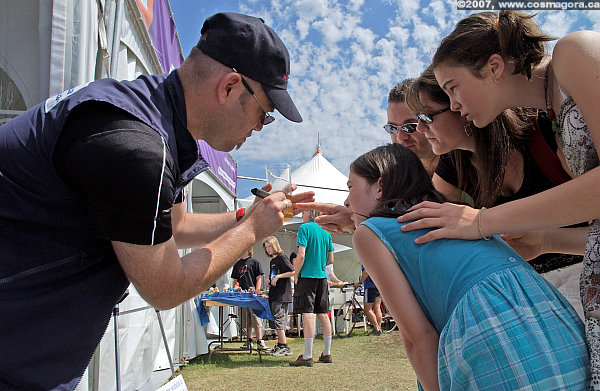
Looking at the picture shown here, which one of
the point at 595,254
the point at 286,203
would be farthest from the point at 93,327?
the point at 595,254

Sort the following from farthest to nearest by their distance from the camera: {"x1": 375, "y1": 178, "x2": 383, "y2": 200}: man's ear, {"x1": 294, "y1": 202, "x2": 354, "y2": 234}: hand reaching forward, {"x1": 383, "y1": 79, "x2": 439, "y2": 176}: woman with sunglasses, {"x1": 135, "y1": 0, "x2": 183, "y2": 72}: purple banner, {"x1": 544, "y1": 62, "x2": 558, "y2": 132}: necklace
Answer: {"x1": 135, "y1": 0, "x2": 183, "y2": 72}: purple banner < {"x1": 383, "y1": 79, "x2": 439, "y2": 176}: woman with sunglasses < {"x1": 294, "y1": 202, "x2": 354, "y2": 234}: hand reaching forward < {"x1": 375, "y1": 178, "x2": 383, "y2": 200}: man's ear < {"x1": 544, "y1": 62, "x2": 558, "y2": 132}: necklace

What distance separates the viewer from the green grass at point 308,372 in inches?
203

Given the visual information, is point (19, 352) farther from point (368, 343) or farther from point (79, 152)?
point (368, 343)

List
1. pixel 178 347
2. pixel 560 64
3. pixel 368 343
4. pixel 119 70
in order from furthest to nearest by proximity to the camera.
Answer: pixel 368 343, pixel 178 347, pixel 119 70, pixel 560 64

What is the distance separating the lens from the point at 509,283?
4.01 ft

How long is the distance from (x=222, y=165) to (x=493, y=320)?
26.1 ft

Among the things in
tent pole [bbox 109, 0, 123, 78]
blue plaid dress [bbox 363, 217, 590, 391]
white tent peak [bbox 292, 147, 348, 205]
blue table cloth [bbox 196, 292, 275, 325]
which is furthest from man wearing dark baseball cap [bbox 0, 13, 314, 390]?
white tent peak [bbox 292, 147, 348, 205]

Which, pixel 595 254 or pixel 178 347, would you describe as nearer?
pixel 595 254

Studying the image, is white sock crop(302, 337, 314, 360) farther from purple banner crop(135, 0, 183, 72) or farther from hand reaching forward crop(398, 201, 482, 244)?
hand reaching forward crop(398, 201, 482, 244)

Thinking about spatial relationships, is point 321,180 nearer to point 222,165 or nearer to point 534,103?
point 222,165

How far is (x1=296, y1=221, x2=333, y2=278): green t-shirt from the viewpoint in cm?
717

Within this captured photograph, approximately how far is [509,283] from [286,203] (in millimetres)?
899

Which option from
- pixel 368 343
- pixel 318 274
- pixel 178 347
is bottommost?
pixel 368 343

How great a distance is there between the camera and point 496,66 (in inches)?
64.9
